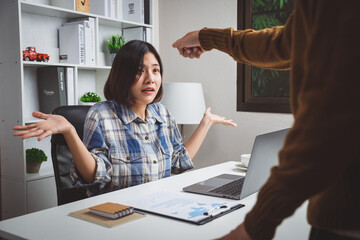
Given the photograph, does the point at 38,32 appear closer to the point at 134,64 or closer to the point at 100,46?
the point at 100,46

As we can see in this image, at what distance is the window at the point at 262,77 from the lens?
271 cm

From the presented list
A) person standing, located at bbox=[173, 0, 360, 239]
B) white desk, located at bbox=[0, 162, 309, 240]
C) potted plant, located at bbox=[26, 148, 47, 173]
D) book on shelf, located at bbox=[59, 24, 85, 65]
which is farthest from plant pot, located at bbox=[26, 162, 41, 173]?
person standing, located at bbox=[173, 0, 360, 239]

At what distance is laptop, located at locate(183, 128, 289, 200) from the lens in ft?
3.98

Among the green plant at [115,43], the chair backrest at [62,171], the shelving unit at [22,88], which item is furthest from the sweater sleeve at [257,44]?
the green plant at [115,43]

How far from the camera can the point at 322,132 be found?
17.0 inches

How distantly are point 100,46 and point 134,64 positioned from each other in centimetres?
139

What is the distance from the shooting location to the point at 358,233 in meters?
0.48

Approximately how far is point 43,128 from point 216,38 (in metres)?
0.68

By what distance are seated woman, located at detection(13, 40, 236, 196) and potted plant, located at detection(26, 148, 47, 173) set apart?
34.3 inches

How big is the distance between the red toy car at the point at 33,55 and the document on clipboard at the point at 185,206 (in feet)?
5.05

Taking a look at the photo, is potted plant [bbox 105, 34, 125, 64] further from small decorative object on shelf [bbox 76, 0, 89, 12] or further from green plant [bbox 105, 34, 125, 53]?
small decorative object on shelf [bbox 76, 0, 89, 12]

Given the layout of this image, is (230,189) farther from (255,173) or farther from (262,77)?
(262,77)

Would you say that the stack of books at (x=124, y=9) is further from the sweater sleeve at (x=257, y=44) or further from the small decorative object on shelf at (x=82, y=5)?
the sweater sleeve at (x=257, y=44)

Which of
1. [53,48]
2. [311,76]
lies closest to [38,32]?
[53,48]
